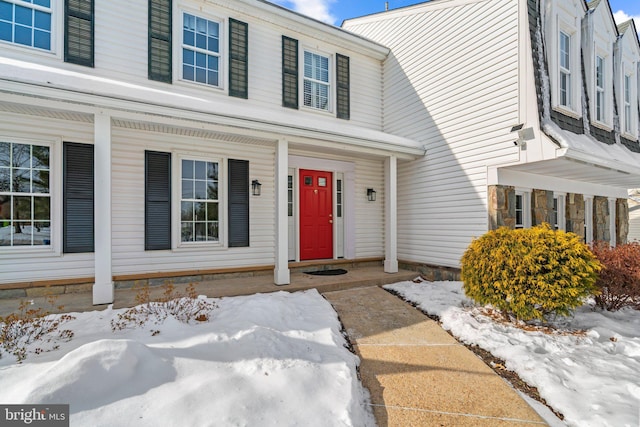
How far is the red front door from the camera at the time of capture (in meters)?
6.41

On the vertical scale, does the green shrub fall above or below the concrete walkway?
above

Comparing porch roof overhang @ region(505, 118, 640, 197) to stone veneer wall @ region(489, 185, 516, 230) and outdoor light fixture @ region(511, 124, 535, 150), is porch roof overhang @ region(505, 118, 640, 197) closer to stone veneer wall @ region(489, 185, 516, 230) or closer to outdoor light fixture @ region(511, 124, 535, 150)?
outdoor light fixture @ region(511, 124, 535, 150)

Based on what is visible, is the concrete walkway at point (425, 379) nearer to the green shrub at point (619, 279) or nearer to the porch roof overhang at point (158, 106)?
the green shrub at point (619, 279)

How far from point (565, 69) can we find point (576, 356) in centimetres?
543

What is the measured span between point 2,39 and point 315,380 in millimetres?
6359

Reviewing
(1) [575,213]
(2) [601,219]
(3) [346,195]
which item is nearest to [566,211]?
(1) [575,213]

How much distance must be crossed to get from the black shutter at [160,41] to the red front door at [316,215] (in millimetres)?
3146

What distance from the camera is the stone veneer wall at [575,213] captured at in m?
6.39

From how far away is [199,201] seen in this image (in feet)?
17.9

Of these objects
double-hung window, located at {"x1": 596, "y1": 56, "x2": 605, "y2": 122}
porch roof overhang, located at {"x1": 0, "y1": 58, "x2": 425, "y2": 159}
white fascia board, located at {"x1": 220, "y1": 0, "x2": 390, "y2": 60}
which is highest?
white fascia board, located at {"x1": 220, "y1": 0, "x2": 390, "y2": 60}

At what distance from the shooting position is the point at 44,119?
438 centimetres

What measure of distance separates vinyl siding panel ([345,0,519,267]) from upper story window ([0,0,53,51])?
666 centimetres

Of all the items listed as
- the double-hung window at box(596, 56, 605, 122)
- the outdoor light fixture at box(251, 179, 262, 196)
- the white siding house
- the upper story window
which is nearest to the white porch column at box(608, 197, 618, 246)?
the white siding house

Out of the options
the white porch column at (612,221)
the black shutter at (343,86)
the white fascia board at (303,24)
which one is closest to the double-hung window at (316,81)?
the black shutter at (343,86)
